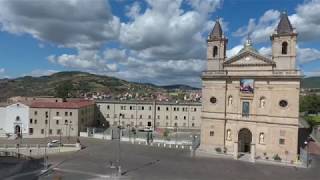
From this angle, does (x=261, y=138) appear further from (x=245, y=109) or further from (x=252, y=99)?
(x=252, y=99)

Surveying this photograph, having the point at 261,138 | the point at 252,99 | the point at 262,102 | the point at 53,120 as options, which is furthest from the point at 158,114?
the point at 262,102

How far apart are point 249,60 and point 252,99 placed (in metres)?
5.55

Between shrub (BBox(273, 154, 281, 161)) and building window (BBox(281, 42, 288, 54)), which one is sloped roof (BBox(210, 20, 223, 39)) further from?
shrub (BBox(273, 154, 281, 161))

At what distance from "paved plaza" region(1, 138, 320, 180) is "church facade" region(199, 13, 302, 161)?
12.7ft

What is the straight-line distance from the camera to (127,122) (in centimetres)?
9069

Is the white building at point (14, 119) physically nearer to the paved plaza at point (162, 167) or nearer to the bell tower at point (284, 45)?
the paved plaza at point (162, 167)

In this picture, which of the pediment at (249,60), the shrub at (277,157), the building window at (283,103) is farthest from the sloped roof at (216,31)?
the shrub at (277,157)

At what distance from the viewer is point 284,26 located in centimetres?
5112

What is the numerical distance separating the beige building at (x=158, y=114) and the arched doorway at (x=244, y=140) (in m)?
33.5

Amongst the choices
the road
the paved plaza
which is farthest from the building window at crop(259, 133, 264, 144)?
the road

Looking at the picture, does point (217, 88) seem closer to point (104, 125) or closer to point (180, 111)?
point (180, 111)

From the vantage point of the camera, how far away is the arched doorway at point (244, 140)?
54531mm

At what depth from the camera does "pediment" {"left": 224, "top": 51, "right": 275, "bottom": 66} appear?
170 feet

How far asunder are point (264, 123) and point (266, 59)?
8885 millimetres
